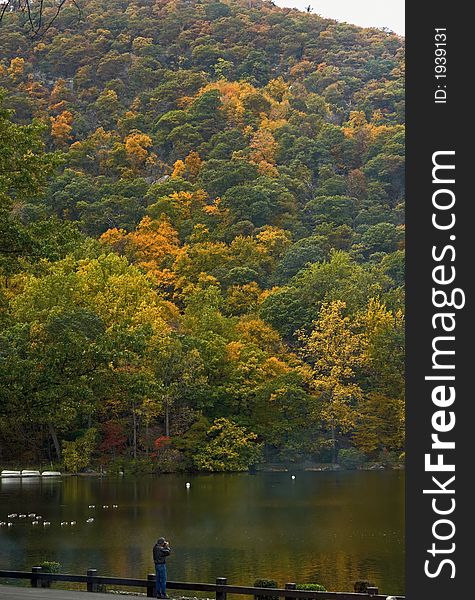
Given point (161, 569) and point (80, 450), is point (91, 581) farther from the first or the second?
point (80, 450)

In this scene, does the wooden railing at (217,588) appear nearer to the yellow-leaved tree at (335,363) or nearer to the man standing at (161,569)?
the man standing at (161,569)

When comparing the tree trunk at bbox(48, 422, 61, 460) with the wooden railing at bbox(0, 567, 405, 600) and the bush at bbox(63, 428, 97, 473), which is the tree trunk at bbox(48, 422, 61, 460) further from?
the wooden railing at bbox(0, 567, 405, 600)

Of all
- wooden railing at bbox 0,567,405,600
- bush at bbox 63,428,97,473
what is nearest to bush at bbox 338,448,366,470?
bush at bbox 63,428,97,473

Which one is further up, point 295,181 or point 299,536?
point 295,181

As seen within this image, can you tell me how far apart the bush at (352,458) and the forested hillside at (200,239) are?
92 millimetres

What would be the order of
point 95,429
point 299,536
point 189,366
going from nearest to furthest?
point 299,536, point 95,429, point 189,366

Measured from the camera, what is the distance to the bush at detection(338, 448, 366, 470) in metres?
73.1

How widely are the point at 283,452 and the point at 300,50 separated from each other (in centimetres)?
10817

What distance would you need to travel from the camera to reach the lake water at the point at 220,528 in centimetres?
2994

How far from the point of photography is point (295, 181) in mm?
115188

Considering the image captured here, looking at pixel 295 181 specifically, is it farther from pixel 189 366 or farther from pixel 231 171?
pixel 189 366

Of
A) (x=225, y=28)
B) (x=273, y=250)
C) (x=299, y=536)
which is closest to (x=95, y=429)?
(x=299, y=536)

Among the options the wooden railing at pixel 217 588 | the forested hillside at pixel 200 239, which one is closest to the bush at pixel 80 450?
the forested hillside at pixel 200 239

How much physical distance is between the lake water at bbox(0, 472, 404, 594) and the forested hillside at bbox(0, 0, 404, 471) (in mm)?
4109
